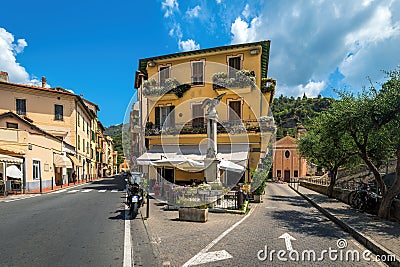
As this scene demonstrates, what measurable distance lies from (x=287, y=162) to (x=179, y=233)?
155 feet

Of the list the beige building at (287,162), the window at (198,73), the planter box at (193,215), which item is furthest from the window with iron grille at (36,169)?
the beige building at (287,162)

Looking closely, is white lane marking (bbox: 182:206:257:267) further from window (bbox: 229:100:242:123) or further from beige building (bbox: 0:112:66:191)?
beige building (bbox: 0:112:66:191)

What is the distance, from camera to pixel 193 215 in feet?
30.4

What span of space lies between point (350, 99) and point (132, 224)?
10.2 metres

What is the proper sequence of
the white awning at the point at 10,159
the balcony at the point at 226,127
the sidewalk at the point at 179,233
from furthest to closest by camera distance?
the balcony at the point at 226,127
the white awning at the point at 10,159
the sidewalk at the point at 179,233

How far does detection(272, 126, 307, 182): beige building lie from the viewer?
50844mm

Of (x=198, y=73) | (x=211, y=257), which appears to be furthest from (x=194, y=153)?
(x=211, y=257)

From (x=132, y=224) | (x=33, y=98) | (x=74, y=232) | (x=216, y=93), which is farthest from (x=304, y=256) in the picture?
(x=33, y=98)

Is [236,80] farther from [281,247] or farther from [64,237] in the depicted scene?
[64,237]

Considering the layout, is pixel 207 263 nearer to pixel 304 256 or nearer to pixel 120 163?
pixel 304 256

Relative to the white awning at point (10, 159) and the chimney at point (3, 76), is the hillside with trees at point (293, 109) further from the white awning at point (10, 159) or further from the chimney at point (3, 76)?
the white awning at point (10, 159)

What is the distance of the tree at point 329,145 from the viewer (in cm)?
1219

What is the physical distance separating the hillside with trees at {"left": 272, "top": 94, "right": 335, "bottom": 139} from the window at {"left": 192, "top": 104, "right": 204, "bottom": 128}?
260ft

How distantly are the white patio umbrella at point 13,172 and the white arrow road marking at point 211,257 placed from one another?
1782cm
